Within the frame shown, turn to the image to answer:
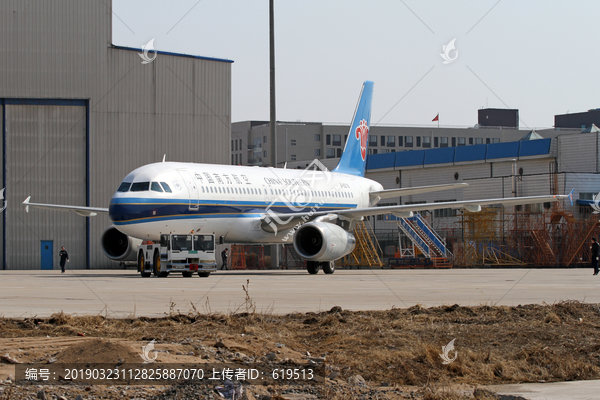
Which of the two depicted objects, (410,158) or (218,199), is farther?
(410,158)

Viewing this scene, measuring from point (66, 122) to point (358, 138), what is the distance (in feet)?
51.7

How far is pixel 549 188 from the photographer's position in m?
53.6

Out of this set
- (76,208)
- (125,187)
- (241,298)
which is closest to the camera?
(241,298)

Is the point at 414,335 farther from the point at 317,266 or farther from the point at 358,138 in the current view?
the point at 358,138

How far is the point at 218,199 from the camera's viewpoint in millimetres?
28078

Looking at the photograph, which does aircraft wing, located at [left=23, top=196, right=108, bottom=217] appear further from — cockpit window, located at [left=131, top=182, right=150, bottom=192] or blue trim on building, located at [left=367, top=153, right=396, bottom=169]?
blue trim on building, located at [left=367, top=153, right=396, bottom=169]

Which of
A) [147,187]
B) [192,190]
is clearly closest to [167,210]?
[147,187]

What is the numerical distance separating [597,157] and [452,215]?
12.3 m

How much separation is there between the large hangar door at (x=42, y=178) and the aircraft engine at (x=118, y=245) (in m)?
11.2

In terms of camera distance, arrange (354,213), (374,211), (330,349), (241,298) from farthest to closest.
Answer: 1. (354,213)
2. (374,211)
3. (241,298)
4. (330,349)

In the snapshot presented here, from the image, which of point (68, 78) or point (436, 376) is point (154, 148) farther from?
point (436, 376)

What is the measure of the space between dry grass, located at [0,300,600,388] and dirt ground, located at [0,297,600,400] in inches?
0.6

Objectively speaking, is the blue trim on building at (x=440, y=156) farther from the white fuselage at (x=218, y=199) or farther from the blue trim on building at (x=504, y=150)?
the white fuselage at (x=218, y=199)

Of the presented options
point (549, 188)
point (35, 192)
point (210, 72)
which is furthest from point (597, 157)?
point (35, 192)
